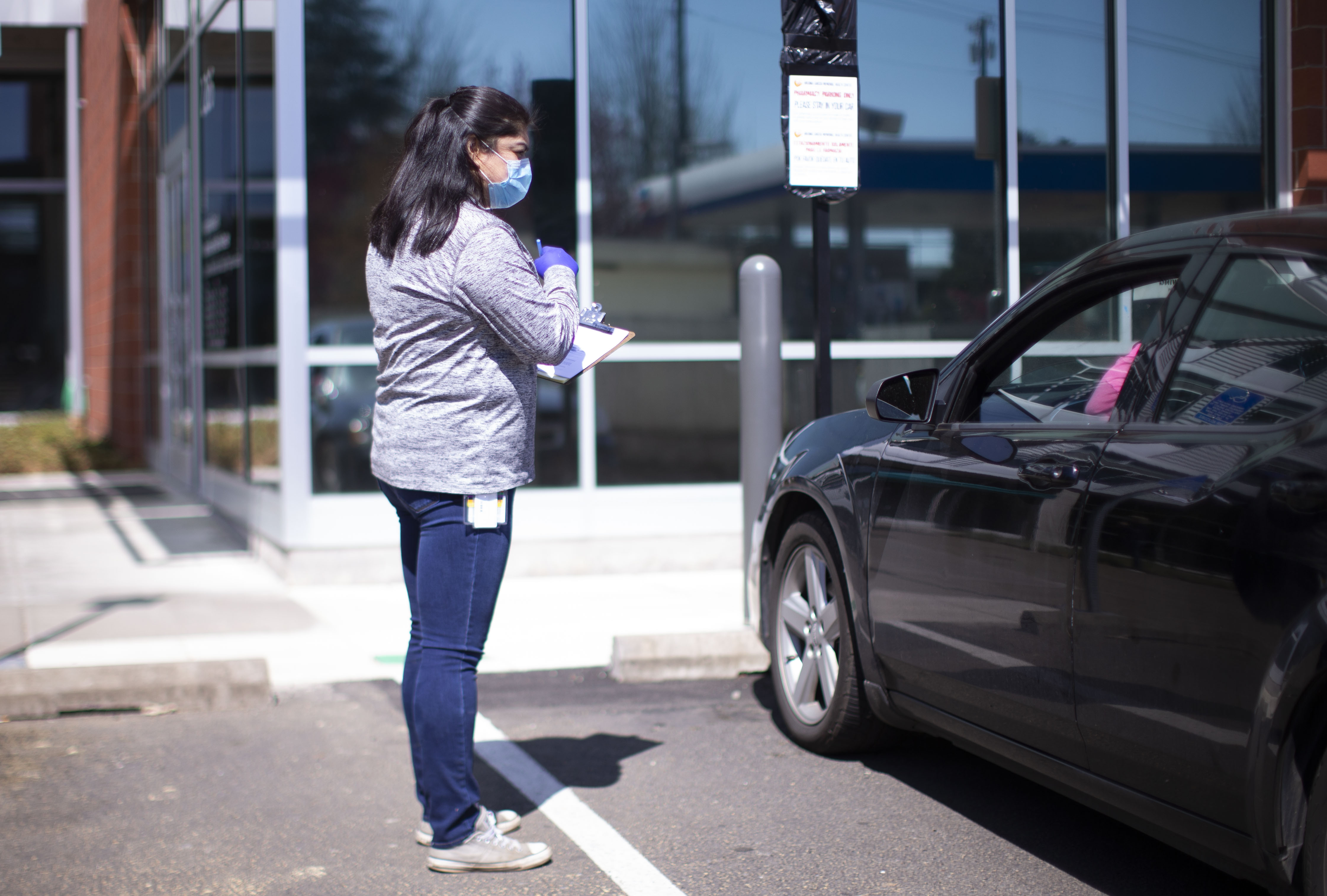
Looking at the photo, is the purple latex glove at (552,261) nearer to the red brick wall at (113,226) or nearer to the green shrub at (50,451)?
the red brick wall at (113,226)

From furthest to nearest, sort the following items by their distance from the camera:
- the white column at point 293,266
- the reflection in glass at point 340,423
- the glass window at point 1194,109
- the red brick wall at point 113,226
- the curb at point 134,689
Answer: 1. the red brick wall at point 113,226
2. the glass window at point 1194,109
3. the reflection in glass at point 340,423
4. the white column at point 293,266
5. the curb at point 134,689

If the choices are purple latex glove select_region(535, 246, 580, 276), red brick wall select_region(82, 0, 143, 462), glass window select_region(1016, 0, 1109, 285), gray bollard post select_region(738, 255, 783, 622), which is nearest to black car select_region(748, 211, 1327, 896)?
purple latex glove select_region(535, 246, 580, 276)

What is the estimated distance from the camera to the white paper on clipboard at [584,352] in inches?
129

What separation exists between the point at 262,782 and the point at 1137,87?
7.20 meters

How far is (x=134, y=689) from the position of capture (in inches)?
193

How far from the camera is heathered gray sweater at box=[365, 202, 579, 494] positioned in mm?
3109

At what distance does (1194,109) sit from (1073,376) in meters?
6.27

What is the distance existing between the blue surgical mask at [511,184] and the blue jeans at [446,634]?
75 centimetres

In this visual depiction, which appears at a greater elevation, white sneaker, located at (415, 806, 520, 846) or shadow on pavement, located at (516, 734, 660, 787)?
white sneaker, located at (415, 806, 520, 846)

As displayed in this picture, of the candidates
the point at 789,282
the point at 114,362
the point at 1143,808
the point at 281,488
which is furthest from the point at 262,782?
the point at 114,362

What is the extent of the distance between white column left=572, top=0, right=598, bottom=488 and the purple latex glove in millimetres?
4826

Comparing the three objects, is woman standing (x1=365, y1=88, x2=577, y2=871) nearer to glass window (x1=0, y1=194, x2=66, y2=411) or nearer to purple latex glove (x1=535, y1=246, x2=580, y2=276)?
purple latex glove (x1=535, y1=246, x2=580, y2=276)

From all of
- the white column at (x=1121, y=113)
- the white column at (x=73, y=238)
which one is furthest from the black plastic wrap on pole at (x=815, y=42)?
the white column at (x=73, y=238)

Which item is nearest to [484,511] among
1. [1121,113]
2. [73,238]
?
[1121,113]
